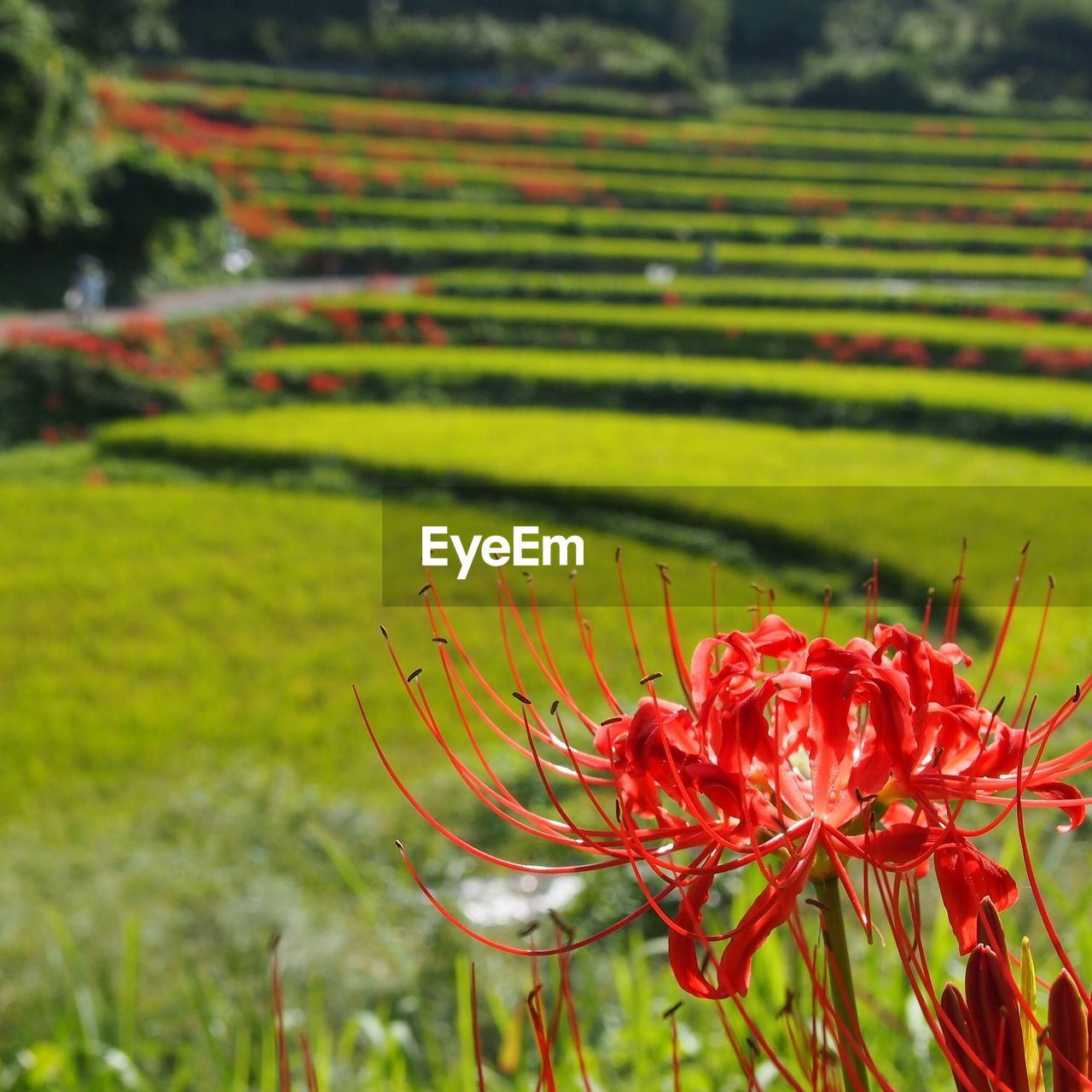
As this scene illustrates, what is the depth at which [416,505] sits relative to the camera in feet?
28.9

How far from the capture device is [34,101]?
938 centimetres

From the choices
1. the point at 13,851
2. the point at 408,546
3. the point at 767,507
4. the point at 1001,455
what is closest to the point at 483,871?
the point at 13,851

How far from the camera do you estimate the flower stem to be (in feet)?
2.14

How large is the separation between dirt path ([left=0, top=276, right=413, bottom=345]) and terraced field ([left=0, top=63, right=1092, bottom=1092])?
0.54 meters

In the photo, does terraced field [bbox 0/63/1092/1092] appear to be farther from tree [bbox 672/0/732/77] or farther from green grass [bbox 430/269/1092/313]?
tree [bbox 672/0/732/77]

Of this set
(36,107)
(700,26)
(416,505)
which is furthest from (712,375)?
(700,26)

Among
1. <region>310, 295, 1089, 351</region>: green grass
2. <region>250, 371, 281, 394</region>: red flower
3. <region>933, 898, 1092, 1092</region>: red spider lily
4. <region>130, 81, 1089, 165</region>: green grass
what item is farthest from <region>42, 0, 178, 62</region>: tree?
<region>933, 898, 1092, 1092</region>: red spider lily

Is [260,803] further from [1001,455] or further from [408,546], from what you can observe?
[1001,455]

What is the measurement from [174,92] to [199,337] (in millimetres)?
12460

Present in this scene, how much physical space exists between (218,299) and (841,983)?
15939mm

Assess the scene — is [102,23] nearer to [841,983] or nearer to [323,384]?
[323,384]

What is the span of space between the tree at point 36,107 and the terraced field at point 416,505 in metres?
1.76

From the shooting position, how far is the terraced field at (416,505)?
133 inches

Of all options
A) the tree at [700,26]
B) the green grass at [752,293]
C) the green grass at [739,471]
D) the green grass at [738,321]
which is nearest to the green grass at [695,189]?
the green grass at [752,293]
